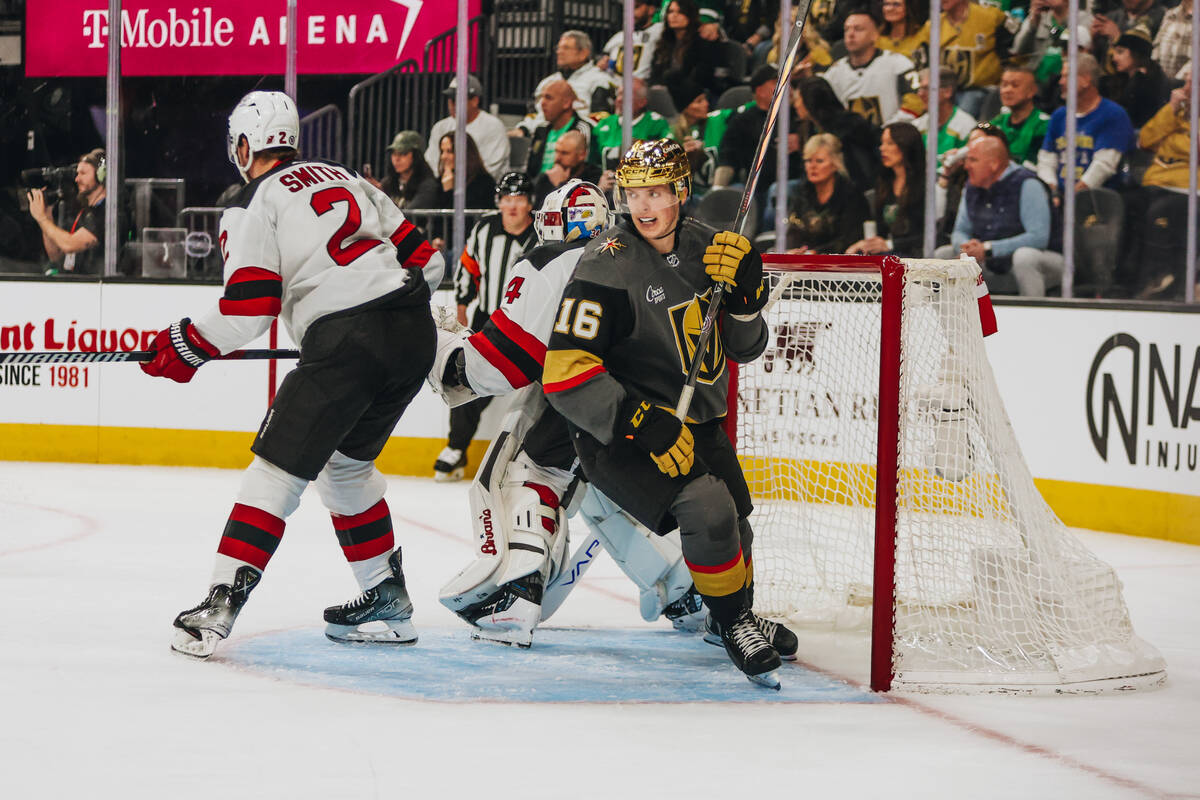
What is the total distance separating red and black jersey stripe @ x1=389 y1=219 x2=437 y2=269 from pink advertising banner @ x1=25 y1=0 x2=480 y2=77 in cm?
389

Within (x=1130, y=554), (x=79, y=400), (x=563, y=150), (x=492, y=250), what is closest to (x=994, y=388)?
(x=1130, y=554)

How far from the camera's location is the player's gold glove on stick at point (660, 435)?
280 centimetres

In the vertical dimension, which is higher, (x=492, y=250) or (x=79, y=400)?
(x=492, y=250)

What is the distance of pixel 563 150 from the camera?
6883mm

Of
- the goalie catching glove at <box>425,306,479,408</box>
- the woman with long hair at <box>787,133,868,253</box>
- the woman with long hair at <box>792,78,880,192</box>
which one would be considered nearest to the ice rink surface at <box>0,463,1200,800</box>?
the goalie catching glove at <box>425,306,479,408</box>

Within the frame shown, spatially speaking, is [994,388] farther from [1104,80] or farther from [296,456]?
[1104,80]

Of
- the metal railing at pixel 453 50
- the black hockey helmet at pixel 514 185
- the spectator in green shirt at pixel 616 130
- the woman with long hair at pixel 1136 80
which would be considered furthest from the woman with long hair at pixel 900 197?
the metal railing at pixel 453 50

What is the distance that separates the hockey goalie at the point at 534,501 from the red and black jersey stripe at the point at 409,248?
0.16 metres

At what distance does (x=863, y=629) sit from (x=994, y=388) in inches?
26.8

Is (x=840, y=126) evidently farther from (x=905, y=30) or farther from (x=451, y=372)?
(x=451, y=372)

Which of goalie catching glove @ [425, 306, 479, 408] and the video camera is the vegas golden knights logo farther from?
the video camera

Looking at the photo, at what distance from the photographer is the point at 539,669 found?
122 inches

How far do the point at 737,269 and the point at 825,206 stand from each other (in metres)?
3.83

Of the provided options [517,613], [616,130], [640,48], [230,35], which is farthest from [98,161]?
[517,613]
